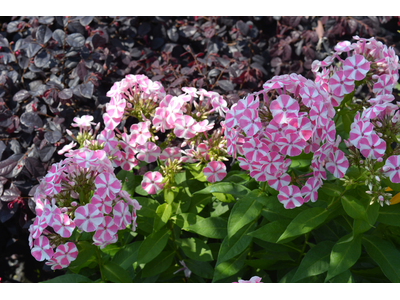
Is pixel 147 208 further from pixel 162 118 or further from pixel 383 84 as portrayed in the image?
pixel 383 84

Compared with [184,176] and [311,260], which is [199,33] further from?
[311,260]

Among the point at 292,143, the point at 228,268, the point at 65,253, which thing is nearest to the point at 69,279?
the point at 65,253

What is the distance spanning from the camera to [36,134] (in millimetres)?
2201

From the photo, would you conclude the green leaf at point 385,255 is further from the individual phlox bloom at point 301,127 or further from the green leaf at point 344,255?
the individual phlox bloom at point 301,127

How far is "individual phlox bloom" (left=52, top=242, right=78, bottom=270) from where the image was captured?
1371 millimetres

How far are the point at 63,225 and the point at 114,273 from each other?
364 millimetres

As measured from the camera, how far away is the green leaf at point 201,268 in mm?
1730

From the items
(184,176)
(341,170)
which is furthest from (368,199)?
(184,176)

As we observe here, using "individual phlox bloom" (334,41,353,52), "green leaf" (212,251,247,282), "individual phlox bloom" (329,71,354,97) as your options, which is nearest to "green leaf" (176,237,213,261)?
"green leaf" (212,251,247,282)

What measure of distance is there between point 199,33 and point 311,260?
175 centimetres

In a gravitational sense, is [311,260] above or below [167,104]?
below

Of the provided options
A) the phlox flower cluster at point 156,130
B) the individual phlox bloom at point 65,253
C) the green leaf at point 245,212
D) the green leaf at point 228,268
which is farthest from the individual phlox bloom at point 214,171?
the individual phlox bloom at point 65,253

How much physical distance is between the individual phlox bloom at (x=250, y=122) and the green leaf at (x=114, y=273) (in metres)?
0.79

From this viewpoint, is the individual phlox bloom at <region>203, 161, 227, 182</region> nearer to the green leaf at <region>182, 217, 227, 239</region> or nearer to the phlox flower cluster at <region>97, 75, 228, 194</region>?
the phlox flower cluster at <region>97, 75, 228, 194</region>
